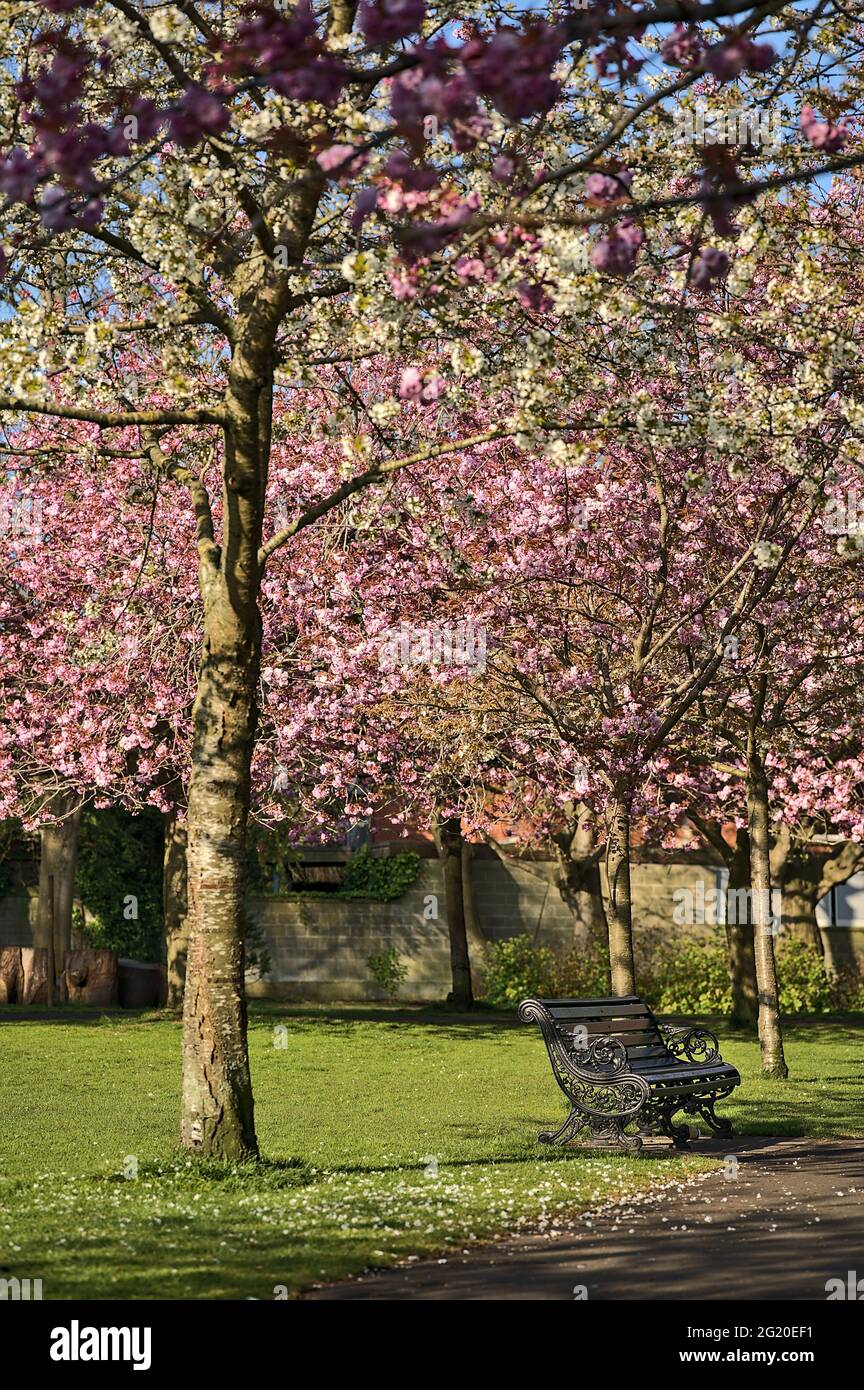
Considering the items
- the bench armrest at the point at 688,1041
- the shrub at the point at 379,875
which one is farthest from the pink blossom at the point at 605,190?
the shrub at the point at 379,875

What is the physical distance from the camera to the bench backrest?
39.9 feet

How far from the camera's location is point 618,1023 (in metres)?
12.7

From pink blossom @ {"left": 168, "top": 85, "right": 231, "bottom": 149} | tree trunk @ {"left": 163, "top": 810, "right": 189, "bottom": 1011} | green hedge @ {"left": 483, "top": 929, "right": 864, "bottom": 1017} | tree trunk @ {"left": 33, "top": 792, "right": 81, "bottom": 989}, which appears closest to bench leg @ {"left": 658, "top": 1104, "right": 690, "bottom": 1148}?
pink blossom @ {"left": 168, "top": 85, "right": 231, "bottom": 149}

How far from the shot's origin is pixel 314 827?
80.1ft

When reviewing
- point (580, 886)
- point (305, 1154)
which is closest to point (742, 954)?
point (580, 886)

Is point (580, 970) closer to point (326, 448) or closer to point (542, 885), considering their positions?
point (542, 885)

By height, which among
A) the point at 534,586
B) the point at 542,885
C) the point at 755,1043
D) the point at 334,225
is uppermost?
the point at 334,225

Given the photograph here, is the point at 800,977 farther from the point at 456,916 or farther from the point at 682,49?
the point at 682,49

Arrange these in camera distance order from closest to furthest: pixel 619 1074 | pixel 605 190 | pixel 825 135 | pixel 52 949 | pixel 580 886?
pixel 825 135 < pixel 605 190 < pixel 619 1074 < pixel 52 949 < pixel 580 886

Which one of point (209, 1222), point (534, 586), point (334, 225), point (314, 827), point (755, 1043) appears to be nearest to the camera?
point (209, 1222)

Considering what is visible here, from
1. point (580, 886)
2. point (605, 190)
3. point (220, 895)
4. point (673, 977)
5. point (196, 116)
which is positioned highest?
point (605, 190)

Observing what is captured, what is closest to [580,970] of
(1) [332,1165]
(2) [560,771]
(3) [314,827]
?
(3) [314,827]

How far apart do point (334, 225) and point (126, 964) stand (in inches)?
753

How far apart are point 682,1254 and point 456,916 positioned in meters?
20.2
